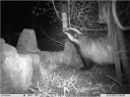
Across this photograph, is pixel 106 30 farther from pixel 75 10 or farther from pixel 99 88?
pixel 99 88

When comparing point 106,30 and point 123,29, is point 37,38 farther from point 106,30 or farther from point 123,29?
point 123,29

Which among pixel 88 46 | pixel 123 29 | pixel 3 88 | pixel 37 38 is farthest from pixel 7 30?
pixel 123 29

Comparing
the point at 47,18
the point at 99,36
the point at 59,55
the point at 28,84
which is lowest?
the point at 28,84

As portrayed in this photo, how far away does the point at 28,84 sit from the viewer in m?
3.00

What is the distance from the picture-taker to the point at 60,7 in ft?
10.2

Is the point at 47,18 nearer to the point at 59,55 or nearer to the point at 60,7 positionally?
the point at 60,7

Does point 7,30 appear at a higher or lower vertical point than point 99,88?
higher

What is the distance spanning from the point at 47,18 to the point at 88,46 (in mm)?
868

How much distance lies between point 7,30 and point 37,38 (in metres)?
0.55

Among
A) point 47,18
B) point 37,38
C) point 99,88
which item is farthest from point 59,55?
point 99,88

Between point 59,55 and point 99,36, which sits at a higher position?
point 99,36

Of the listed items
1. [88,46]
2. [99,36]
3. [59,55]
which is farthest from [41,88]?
[99,36]

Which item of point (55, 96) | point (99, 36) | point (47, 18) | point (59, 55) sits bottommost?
point (55, 96)

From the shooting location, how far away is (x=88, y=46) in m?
3.11
